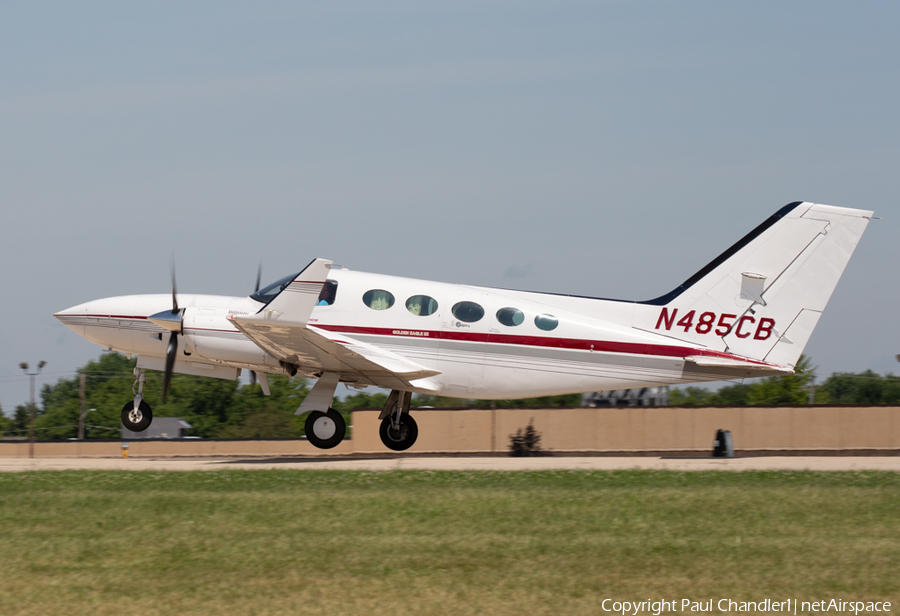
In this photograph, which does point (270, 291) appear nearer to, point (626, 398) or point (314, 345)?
point (314, 345)

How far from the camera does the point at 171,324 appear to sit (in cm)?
2122

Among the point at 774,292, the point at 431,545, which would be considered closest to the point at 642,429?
the point at 774,292

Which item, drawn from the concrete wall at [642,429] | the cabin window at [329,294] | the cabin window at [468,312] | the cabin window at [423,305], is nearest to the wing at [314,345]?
the cabin window at [329,294]

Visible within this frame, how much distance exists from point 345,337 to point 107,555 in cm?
1093

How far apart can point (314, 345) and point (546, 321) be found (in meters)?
5.54

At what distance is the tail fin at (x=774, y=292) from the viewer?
21047 mm

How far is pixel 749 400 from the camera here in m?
75.3

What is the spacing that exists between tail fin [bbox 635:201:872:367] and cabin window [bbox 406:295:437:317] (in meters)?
4.98

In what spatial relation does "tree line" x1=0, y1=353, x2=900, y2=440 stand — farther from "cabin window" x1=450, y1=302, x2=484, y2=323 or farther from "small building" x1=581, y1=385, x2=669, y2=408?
"cabin window" x1=450, y1=302, x2=484, y2=323

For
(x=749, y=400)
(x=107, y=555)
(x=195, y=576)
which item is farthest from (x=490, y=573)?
(x=749, y=400)

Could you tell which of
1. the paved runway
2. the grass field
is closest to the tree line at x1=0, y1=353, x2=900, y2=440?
the paved runway

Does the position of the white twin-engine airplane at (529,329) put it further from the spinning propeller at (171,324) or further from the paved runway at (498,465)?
the paved runway at (498,465)

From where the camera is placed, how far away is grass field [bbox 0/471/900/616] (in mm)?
9578

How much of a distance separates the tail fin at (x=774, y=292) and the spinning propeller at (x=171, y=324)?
1107 centimetres
